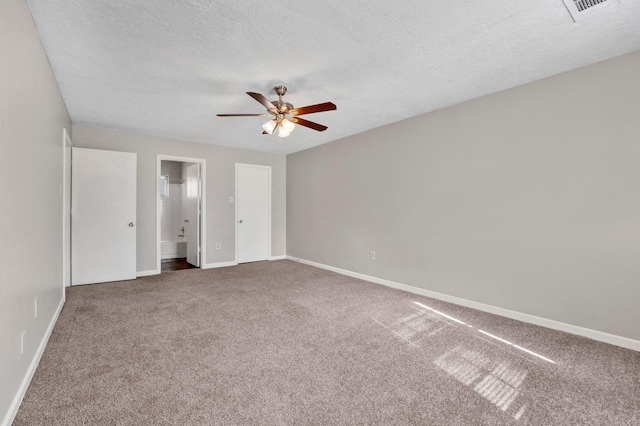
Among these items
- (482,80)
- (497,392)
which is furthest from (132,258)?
(482,80)

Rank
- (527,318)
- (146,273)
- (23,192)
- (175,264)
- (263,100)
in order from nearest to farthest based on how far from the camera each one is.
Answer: (23,192) → (263,100) → (527,318) → (146,273) → (175,264)

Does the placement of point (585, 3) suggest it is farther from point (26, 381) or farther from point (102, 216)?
point (102, 216)

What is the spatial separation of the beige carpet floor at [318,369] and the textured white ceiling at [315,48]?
241 centimetres

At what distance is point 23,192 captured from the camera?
183 cm

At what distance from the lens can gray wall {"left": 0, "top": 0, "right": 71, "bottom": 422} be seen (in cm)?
149

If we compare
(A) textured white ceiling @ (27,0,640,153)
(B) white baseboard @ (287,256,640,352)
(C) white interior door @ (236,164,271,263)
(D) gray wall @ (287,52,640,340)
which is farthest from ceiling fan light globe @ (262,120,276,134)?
(C) white interior door @ (236,164,271,263)

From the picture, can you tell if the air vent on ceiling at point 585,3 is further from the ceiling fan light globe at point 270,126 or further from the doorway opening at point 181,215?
the doorway opening at point 181,215

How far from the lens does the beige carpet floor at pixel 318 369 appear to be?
1.64 metres

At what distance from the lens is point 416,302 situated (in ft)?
11.9

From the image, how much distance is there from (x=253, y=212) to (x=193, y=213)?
1.22 meters

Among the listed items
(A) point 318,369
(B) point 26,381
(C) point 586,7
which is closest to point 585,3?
(C) point 586,7

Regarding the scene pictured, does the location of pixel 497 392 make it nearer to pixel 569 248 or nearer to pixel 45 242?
pixel 569 248

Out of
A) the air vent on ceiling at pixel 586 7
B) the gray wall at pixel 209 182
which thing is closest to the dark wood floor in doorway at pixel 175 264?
the gray wall at pixel 209 182

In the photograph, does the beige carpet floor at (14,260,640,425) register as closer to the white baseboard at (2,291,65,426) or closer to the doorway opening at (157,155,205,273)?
the white baseboard at (2,291,65,426)
